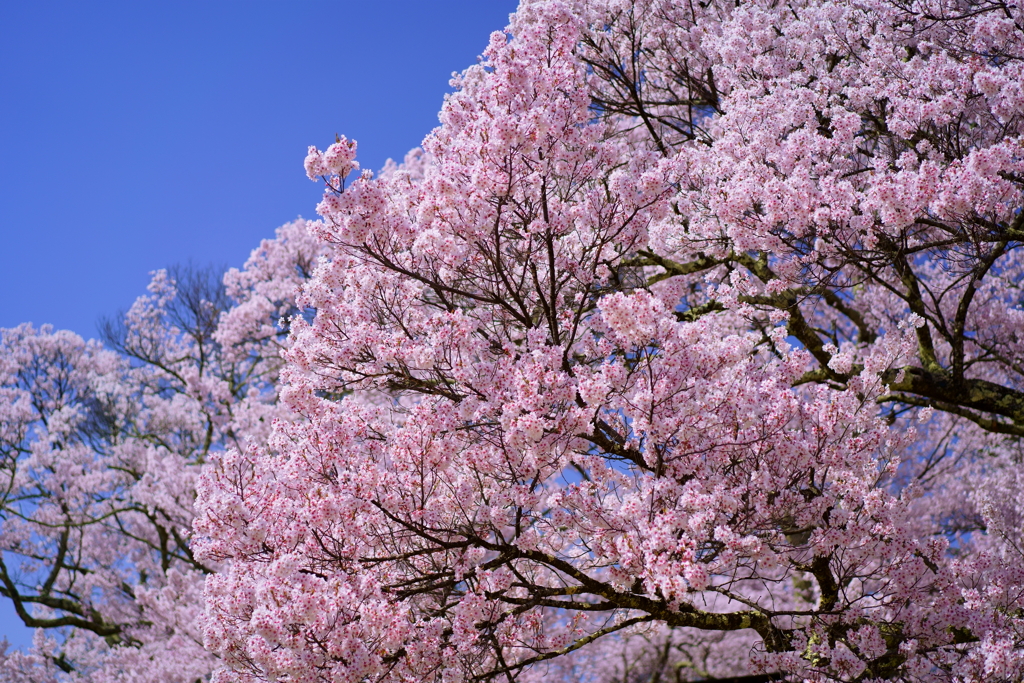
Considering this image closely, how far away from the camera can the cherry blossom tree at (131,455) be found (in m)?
12.5

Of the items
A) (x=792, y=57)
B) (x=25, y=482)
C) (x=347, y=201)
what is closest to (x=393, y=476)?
(x=347, y=201)

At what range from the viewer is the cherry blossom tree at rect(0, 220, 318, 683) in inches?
492

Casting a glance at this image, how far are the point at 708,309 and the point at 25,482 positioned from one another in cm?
1257

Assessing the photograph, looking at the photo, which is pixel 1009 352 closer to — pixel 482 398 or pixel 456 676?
pixel 482 398

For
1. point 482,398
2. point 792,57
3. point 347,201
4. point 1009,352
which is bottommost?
point 482,398

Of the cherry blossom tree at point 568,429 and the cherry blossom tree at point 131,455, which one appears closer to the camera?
the cherry blossom tree at point 568,429

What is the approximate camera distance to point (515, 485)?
220 inches

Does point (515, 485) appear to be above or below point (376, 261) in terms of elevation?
below

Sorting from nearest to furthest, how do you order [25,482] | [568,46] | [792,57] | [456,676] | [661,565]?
1. [661,565]
2. [456,676]
3. [568,46]
4. [792,57]
5. [25,482]

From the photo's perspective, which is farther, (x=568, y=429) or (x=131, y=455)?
(x=131, y=455)

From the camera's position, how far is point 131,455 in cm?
1488

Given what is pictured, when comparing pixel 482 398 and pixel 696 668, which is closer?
pixel 482 398

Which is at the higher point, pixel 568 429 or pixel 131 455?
pixel 131 455

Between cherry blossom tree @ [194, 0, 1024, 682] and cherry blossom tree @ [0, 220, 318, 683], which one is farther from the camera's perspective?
cherry blossom tree @ [0, 220, 318, 683]
